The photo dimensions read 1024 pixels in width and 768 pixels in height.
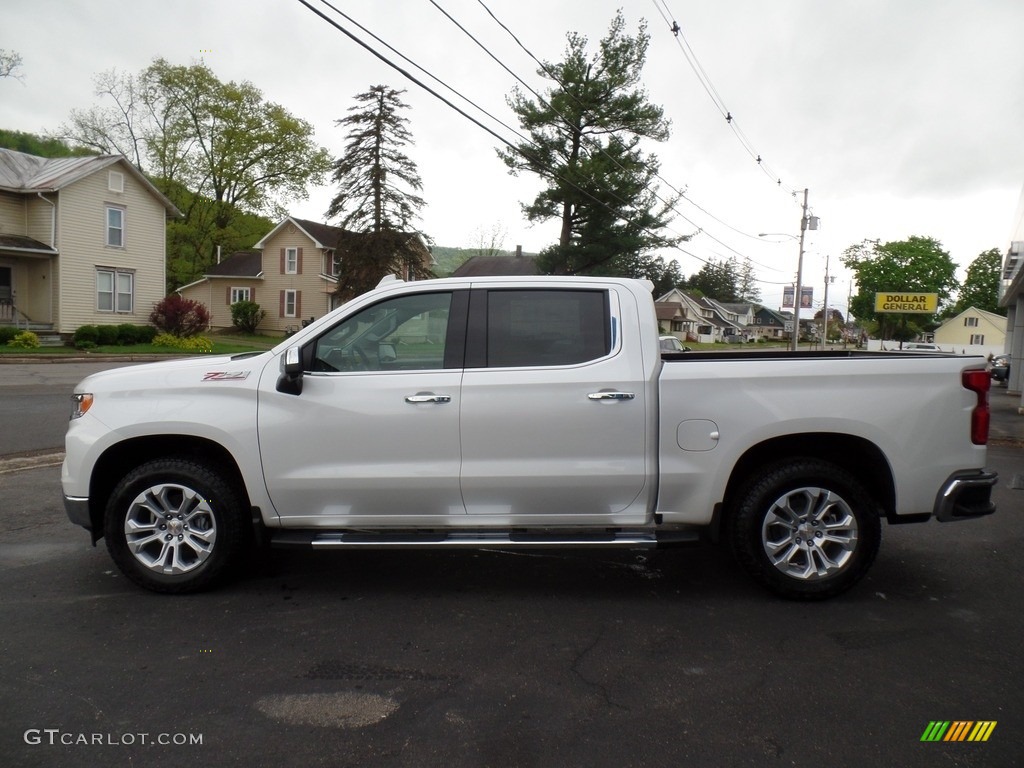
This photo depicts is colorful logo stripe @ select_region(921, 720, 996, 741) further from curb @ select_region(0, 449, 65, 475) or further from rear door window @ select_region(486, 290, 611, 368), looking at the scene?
curb @ select_region(0, 449, 65, 475)

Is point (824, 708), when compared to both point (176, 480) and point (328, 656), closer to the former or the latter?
point (328, 656)

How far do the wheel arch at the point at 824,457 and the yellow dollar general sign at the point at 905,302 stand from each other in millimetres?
52954

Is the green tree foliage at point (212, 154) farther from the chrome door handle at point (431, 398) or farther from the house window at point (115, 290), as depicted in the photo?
the chrome door handle at point (431, 398)

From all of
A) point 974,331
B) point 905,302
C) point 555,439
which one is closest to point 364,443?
point 555,439

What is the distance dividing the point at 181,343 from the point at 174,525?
32.1 metres

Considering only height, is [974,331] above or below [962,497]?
above

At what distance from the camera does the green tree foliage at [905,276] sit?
288 feet

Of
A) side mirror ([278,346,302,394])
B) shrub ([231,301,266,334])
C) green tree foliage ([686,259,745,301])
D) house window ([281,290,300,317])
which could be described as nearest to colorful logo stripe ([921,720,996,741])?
side mirror ([278,346,302,394])

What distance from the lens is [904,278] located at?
8925 centimetres

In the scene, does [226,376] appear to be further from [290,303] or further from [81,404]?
[290,303]

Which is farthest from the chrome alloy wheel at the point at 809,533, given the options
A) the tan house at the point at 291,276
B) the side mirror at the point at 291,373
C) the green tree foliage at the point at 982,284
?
the green tree foliage at the point at 982,284

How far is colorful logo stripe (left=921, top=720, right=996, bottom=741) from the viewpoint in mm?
3229

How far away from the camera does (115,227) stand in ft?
116

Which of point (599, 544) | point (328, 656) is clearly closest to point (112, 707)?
point (328, 656)
